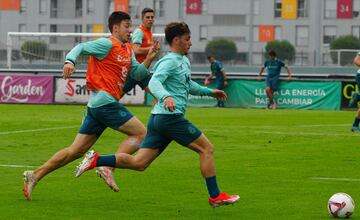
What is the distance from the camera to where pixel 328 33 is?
10112 centimetres

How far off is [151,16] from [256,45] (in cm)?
8504

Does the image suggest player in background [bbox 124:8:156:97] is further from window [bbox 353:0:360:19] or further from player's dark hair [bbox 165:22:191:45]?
window [bbox 353:0:360:19]

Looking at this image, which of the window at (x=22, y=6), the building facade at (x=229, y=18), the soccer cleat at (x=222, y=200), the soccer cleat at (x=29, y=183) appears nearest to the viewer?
the soccer cleat at (x=222, y=200)

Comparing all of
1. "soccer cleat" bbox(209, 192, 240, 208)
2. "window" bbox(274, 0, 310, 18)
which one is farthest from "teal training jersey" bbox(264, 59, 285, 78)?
"window" bbox(274, 0, 310, 18)

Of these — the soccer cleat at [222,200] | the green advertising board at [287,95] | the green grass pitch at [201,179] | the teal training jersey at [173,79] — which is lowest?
the green advertising board at [287,95]

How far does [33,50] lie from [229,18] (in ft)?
173

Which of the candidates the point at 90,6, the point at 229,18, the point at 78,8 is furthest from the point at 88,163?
the point at 78,8

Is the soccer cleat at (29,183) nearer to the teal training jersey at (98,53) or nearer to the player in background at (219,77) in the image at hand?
the teal training jersey at (98,53)

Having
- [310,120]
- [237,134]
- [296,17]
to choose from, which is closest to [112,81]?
[237,134]

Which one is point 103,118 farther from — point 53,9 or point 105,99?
point 53,9

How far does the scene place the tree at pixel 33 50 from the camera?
177 feet

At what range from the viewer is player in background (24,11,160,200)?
504 inches

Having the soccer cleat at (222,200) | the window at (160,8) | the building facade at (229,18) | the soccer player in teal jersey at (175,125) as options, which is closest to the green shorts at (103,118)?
the soccer player in teal jersey at (175,125)

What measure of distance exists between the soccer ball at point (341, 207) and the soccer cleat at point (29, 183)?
3571mm
